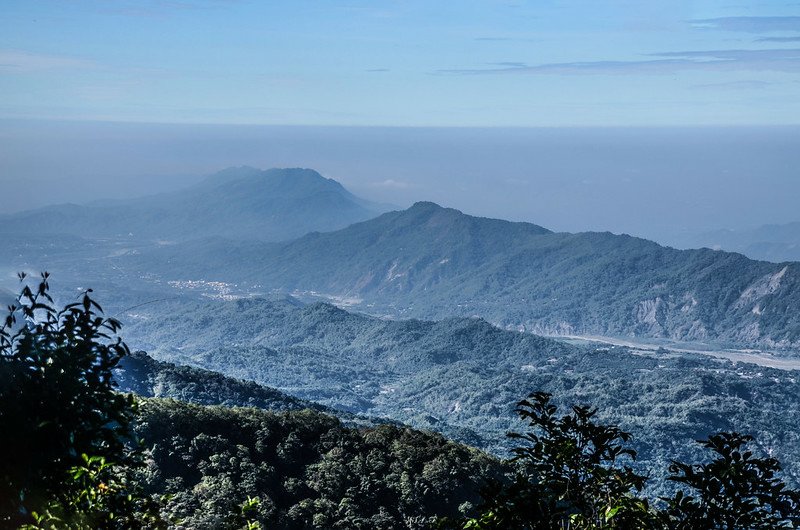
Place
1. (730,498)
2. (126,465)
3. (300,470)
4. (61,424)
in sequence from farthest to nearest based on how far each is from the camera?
(300,470)
(126,465)
(61,424)
(730,498)

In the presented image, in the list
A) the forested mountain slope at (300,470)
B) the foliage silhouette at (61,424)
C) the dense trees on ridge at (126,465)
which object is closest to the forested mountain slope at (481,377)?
the forested mountain slope at (300,470)

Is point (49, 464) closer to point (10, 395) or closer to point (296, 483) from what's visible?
point (10, 395)

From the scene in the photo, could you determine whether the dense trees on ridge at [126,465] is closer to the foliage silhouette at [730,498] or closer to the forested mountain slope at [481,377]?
the foliage silhouette at [730,498]

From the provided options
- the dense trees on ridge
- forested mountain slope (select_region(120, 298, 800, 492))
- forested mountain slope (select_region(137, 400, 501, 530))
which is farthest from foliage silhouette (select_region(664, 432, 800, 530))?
forested mountain slope (select_region(120, 298, 800, 492))

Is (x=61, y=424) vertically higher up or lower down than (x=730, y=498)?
lower down

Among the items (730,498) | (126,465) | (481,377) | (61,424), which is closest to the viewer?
(730,498)

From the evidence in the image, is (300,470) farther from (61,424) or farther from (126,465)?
(61,424)

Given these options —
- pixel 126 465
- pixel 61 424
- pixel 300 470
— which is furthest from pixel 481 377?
pixel 61 424

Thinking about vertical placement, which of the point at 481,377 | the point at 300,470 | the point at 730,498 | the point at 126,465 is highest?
the point at 730,498

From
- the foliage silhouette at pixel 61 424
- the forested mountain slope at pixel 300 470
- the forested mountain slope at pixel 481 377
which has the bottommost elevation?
the forested mountain slope at pixel 481 377

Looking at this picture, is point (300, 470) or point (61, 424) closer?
point (61, 424)

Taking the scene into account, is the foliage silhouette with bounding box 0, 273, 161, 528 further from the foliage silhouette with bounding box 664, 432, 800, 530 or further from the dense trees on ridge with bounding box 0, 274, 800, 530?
the foliage silhouette with bounding box 664, 432, 800, 530
